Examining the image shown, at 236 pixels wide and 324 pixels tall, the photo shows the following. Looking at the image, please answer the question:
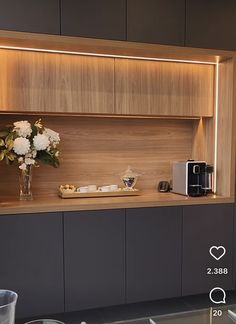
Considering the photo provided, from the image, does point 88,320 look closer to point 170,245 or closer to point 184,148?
point 170,245

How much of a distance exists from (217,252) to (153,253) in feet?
1.90

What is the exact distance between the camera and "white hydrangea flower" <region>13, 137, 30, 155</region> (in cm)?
254

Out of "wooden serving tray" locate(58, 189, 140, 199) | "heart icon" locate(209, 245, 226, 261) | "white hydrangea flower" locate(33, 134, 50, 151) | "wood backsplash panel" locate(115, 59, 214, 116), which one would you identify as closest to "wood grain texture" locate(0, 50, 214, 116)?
"wood backsplash panel" locate(115, 59, 214, 116)

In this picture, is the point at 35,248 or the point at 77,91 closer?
the point at 35,248

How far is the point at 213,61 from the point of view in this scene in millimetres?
3098

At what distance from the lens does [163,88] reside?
3.10 m

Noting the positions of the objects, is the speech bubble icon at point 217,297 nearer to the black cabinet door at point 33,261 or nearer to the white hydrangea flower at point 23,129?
the black cabinet door at point 33,261

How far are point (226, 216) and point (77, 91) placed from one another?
161cm

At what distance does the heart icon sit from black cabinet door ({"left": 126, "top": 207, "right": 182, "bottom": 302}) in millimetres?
301

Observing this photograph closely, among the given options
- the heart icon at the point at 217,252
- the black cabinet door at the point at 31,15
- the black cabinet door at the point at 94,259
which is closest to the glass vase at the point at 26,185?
the black cabinet door at the point at 94,259

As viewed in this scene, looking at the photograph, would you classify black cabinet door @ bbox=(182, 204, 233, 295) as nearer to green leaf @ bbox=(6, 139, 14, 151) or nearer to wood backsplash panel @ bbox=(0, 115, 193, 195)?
wood backsplash panel @ bbox=(0, 115, 193, 195)

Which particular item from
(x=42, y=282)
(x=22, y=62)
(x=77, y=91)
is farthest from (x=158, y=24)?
(x=42, y=282)

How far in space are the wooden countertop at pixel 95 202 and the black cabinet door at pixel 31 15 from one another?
1236 mm

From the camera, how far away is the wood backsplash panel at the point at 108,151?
10.1 ft
